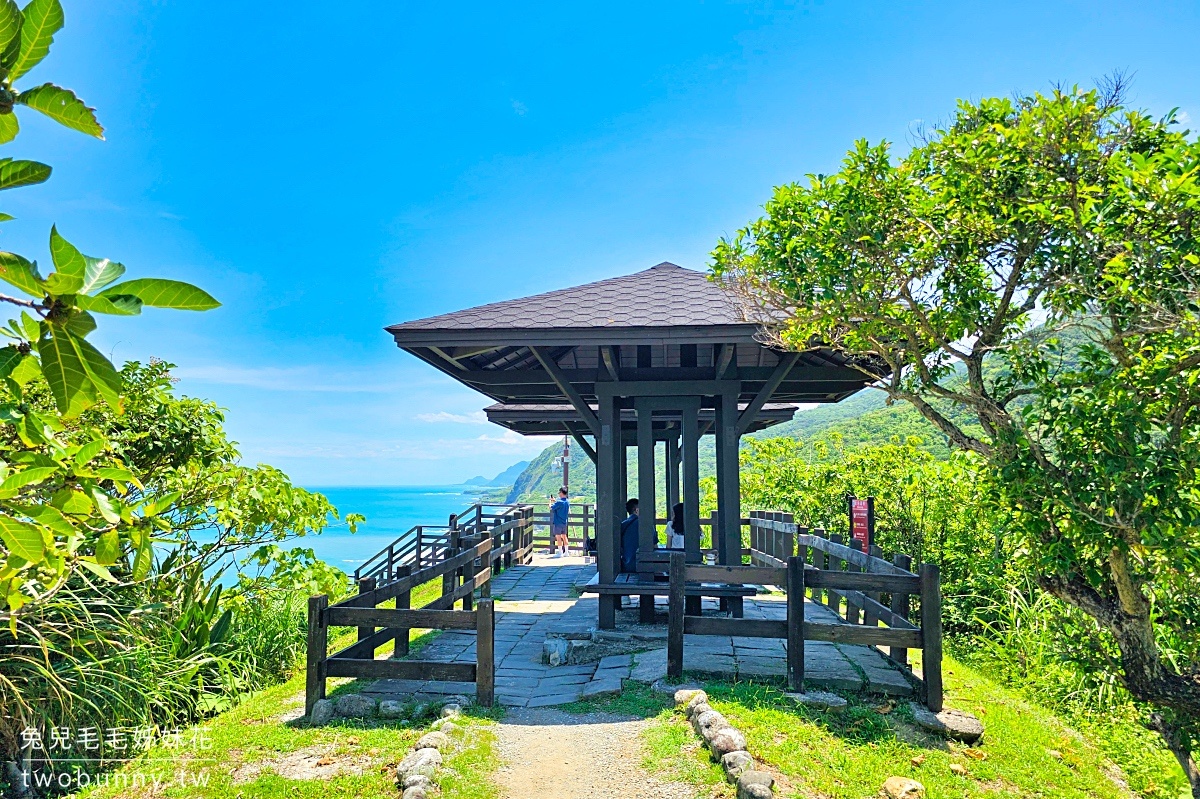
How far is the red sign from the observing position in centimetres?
792

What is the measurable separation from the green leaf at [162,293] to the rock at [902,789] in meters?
4.20

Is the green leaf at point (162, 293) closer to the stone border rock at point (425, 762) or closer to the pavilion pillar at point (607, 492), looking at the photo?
the stone border rock at point (425, 762)

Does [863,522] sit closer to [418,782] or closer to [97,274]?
[418,782]

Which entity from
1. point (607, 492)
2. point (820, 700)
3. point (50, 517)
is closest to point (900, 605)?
point (820, 700)

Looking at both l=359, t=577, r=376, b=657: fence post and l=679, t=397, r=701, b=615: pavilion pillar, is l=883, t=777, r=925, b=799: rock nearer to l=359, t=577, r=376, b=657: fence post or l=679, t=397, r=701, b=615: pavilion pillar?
l=359, t=577, r=376, b=657: fence post

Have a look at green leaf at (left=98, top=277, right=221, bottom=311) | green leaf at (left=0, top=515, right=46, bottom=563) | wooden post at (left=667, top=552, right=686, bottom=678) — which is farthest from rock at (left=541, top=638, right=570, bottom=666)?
green leaf at (left=98, top=277, right=221, bottom=311)

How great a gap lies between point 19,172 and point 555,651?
21.5ft

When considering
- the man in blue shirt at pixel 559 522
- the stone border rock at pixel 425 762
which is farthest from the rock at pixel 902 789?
the man in blue shirt at pixel 559 522

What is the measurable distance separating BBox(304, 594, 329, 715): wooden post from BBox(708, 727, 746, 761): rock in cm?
287

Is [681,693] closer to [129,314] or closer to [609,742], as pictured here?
[609,742]

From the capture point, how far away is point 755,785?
3633 millimetres

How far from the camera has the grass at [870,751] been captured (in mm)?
4055

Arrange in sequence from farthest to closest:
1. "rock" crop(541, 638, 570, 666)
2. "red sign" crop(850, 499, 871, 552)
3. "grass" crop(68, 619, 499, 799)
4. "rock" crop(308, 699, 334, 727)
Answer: "red sign" crop(850, 499, 871, 552) < "rock" crop(541, 638, 570, 666) < "rock" crop(308, 699, 334, 727) < "grass" crop(68, 619, 499, 799)

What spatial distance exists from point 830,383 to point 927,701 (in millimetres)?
5010
